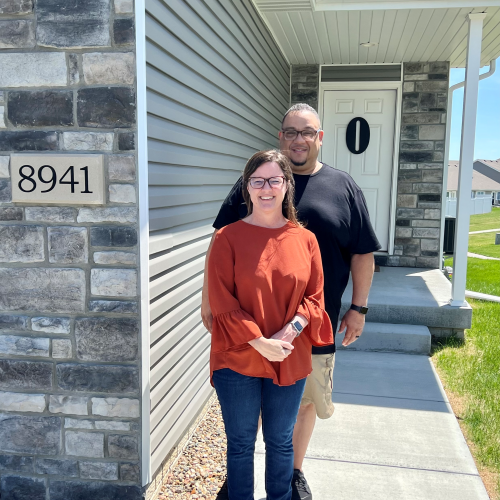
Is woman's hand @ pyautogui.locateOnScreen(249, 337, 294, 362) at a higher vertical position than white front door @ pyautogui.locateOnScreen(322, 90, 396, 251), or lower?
lower

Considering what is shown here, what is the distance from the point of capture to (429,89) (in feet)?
19.7

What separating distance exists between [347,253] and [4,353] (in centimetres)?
152

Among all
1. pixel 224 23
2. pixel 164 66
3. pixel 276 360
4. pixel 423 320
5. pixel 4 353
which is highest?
pixel 224 23

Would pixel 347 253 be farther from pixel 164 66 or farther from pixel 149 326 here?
pixel 164 66

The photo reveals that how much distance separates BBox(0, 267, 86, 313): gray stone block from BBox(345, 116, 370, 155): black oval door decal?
4.76 m

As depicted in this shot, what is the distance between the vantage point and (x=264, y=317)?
1.74 metres

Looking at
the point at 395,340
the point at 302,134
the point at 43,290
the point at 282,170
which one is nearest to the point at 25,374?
the point at 43,290

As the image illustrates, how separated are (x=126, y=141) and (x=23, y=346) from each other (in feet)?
3.21

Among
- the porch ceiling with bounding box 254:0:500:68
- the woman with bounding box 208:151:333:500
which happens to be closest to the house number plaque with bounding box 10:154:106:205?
the woman with bounding box 208:151:333:500

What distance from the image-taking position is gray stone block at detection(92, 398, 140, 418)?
2.21m

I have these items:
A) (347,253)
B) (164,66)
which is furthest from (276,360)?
(164,66)

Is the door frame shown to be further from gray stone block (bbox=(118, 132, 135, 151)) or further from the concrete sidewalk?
gray stone block (bbox=(118, 132, 135, 151))

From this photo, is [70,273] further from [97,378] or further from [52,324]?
[97,378]

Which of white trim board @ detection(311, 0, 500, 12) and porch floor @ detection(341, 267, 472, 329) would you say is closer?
white trim board @ detection(311, 0, 500, 12)
